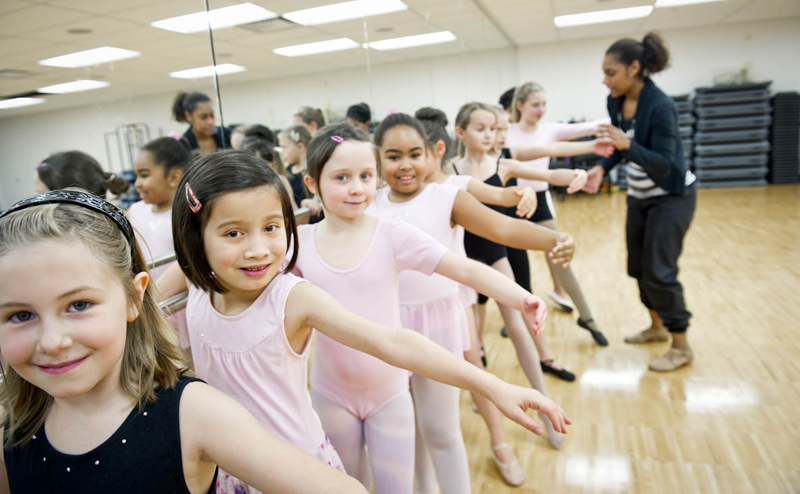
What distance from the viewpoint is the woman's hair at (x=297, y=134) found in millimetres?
2527

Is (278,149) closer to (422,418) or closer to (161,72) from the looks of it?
(161,72)

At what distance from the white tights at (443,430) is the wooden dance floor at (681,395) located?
41cm

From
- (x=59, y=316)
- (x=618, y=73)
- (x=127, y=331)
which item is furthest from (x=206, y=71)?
(x=618, y=73)

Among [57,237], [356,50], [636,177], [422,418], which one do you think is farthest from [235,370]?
[356,50]

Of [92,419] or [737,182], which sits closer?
[92,419]

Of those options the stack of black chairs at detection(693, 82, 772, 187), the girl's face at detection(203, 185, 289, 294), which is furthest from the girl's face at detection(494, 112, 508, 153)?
the stack of black chairs at detection(693, 82, 772, 187)

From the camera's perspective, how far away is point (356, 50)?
3396mm

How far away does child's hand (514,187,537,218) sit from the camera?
1.63 m

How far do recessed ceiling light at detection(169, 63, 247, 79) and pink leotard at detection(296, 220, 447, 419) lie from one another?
805mm

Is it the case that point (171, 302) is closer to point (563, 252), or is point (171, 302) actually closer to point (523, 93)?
point (563, 252)

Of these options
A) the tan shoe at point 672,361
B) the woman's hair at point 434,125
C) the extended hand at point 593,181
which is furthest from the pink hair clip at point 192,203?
the tan shoe at point 672,361

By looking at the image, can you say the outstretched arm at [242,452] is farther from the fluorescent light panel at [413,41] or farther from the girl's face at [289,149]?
the fluorescent light panel at [413,41]

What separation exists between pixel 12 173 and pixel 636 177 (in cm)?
272

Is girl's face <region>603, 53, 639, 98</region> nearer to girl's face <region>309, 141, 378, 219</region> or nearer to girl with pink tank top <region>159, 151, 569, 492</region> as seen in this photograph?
girl's face <region>309, 141, 378, 219</region>
